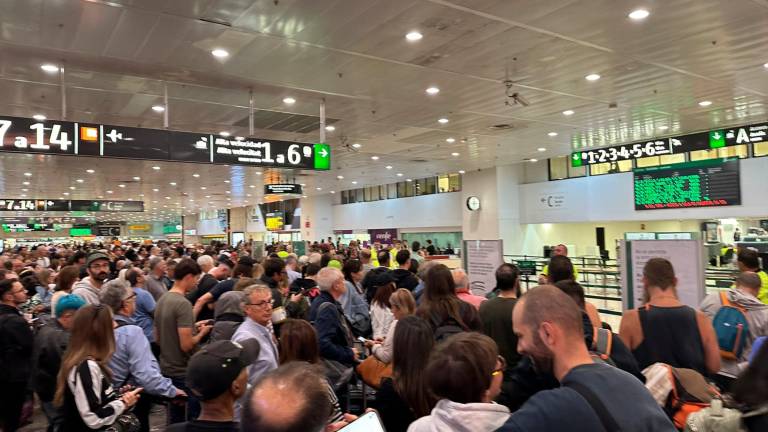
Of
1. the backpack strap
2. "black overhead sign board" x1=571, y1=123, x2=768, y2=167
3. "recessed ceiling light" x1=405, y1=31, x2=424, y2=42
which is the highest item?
"recessed ceiling light" x1=405, y1=31, x2=424, y2=42

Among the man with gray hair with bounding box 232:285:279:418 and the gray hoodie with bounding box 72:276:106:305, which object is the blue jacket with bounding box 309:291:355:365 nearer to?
the man with gray hair with bounding box 232:285:279:418

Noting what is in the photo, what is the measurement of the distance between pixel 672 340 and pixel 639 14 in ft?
14.5

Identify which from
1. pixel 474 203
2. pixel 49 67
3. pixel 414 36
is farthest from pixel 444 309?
pixel 474 203

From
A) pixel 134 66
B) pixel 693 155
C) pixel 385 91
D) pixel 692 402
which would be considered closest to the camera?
pixel 692 402

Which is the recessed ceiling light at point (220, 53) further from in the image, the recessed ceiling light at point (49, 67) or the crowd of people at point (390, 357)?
the crowd of people at point (390, 357)

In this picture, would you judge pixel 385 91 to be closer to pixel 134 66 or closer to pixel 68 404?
pixel 134 66

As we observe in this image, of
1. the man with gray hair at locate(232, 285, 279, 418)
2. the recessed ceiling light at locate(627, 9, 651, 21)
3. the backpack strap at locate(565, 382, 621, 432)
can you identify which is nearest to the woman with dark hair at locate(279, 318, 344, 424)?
the man with gray hair at locate(232, 285, 279, 418)

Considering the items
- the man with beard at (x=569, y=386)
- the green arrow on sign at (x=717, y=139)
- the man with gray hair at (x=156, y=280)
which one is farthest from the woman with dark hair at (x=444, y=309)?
the green arrow on sign at (x=717, y=139)

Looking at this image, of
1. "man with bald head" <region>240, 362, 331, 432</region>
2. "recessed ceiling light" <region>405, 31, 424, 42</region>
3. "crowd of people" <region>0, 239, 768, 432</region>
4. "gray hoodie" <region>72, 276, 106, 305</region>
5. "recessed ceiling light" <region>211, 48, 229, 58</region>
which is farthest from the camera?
"recessed ceiling light" <region>211, 48, 229, 58</region>

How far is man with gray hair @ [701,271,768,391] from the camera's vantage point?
12.2 feet

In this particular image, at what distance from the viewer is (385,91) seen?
29.1ft

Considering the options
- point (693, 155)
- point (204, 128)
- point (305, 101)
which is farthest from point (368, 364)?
point (693, 155)

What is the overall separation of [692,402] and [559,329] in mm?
1236

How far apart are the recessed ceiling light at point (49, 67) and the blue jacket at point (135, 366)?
18.1ft
